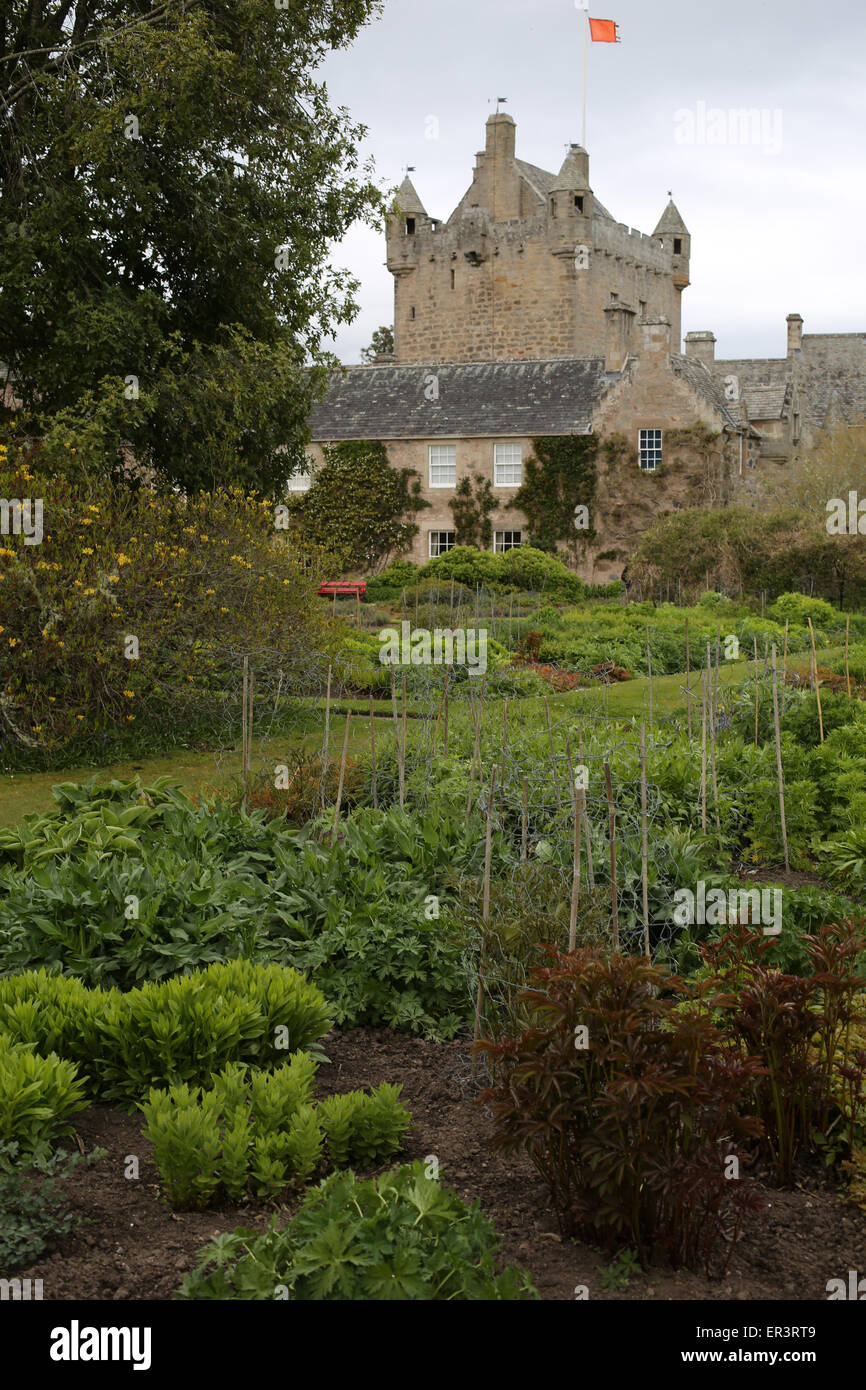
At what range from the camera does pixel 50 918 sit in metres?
5.67

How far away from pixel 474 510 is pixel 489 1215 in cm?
3297

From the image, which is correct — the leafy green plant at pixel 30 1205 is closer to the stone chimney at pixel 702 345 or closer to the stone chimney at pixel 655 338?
the stone chimney at pixel 655 338

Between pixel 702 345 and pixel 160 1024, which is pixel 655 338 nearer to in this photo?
pixel 702 345

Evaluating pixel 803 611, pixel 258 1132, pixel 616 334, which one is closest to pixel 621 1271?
pixel 258 1132

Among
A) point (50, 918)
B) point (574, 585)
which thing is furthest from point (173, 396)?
point (574, 585)

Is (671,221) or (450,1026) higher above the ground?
(671,221)

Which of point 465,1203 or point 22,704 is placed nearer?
point 465,1203

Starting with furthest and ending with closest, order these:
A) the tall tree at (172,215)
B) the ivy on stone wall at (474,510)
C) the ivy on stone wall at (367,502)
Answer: the ivy on stone wall at (367,502), the ivy on stone wall at (474,510), the tall tree at (172,215)

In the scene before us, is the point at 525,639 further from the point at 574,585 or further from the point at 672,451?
the point at 672,451

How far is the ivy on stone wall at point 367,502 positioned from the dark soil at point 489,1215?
3217 cm

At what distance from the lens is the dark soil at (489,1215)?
3.59 m

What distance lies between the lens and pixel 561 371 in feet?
122

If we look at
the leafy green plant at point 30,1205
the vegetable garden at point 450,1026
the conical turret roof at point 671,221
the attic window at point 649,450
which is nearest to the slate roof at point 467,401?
the attic window at point 649,450
